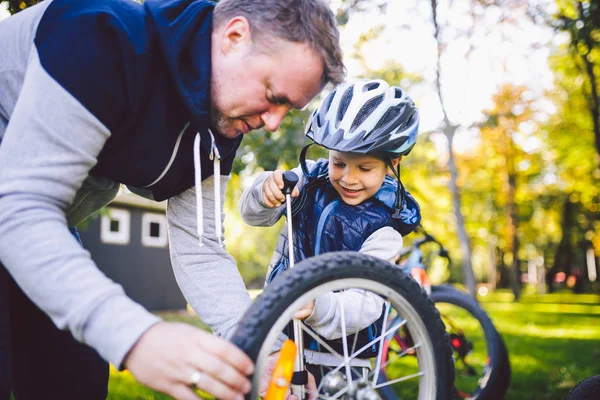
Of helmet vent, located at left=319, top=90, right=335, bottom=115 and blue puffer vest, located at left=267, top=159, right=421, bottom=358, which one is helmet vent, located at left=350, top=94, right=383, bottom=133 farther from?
blue puffer vest, located at left=267, top=159, right=421, bottom=358

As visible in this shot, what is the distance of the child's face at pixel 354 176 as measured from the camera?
2566 millimetres

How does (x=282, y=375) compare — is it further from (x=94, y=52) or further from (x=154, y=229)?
(x=154, y=229)

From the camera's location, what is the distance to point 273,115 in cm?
165

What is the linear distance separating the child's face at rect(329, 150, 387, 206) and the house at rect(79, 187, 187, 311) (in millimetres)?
14213

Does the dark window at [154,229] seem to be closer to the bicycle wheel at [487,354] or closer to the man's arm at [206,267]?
the bicycle wheel at [487,354]

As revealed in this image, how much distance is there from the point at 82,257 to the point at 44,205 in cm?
15

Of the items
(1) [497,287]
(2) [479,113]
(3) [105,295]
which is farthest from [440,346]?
(1) [497,287]

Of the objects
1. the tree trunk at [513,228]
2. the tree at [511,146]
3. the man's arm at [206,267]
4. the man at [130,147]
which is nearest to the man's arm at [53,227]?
the man at [130,147]

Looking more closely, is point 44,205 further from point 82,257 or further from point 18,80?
point 18,80

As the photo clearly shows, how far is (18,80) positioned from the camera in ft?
4.82

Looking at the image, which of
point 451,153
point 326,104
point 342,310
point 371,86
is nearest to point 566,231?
point 451,153

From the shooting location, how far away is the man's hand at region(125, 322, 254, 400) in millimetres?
1115

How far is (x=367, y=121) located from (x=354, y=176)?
279 mm

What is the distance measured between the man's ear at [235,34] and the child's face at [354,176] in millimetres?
1101
